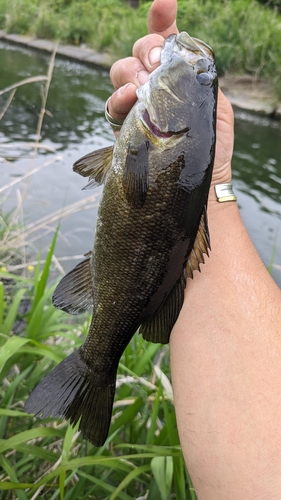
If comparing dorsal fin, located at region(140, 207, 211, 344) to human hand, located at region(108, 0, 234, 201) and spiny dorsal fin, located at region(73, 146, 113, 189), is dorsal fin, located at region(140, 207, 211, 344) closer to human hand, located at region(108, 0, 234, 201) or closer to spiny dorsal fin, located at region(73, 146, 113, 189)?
spiny dorsal fin, located at region(73, 146, 113, 189)

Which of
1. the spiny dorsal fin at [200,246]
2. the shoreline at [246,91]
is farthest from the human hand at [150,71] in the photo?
the shoreline at [246,91]

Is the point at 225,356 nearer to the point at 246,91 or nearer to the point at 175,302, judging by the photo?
the point at 175,302

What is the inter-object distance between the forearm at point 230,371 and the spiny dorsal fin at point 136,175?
559 millimetres

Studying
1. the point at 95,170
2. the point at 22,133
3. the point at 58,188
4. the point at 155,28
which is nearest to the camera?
the point at 95,170

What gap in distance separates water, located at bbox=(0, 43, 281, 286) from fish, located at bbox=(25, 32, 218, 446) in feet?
6.27

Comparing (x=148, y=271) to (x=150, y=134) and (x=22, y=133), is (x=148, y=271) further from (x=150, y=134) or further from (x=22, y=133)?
(x=22, y=133)

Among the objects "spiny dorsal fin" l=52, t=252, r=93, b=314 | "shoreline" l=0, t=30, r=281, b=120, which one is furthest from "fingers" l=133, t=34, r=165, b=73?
"shoreline" l=0, t=30, r=281, b=120

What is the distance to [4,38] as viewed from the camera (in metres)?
19.1

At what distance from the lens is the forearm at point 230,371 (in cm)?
150

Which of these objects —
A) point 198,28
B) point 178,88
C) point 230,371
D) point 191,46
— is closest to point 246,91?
point 198,28

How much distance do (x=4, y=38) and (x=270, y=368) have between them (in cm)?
2101

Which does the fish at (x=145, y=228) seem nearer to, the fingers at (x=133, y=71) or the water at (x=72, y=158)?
the fingers at (x=133, y=71)

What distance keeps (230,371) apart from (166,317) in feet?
1.13

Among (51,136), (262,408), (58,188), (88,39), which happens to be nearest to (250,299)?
(262,408)
